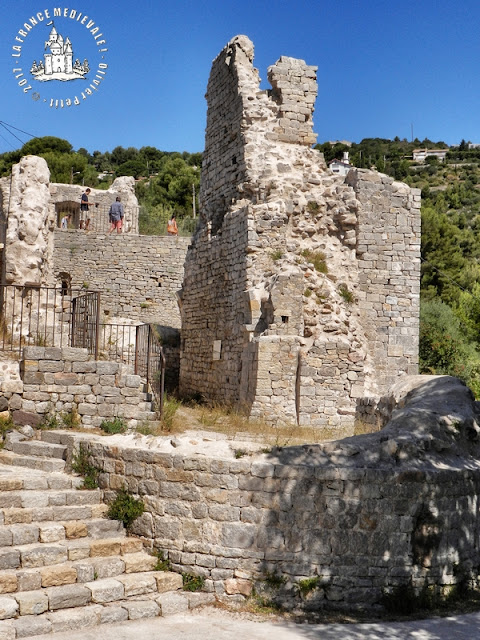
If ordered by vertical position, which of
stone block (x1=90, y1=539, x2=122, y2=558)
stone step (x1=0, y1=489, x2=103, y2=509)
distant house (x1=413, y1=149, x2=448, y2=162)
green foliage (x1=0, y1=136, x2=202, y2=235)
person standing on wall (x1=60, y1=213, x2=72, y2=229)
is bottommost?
stone block (x1=90, y1=539, x2=122, y2=558)

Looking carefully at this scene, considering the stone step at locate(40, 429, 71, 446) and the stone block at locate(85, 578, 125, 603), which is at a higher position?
the stone step at locate(40, 429, 71, 446)

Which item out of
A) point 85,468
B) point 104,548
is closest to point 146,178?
point 85,468

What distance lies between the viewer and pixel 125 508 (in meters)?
6.77

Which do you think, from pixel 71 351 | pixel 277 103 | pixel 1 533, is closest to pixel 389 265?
pixel 277 103

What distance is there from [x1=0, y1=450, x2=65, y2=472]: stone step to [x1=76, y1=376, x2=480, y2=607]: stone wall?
5.08 ft

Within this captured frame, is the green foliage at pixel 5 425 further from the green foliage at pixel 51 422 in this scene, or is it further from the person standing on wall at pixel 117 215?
the person standing on wall at pixel 117 215

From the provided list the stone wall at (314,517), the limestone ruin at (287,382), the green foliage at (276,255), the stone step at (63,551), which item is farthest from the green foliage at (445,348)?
the stone step at (63,551)

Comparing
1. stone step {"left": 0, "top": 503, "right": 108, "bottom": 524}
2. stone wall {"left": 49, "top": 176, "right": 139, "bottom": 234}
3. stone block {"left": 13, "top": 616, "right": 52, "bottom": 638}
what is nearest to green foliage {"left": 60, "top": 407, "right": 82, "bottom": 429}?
stone step {"left": 0, "top": 503, "right": 108, "bottom": 524}

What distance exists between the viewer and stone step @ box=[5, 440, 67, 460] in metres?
8.41

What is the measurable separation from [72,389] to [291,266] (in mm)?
5642

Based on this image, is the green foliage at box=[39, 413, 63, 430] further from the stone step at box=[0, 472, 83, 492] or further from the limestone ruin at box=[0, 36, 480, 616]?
the stone step at box=[0, 472, 83, 492]

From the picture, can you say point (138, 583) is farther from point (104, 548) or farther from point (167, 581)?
point (104, 548)

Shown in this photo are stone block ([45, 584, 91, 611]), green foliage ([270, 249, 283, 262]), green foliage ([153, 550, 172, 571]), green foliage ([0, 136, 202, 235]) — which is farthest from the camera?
green foliage ([0, 136, 202, 235])

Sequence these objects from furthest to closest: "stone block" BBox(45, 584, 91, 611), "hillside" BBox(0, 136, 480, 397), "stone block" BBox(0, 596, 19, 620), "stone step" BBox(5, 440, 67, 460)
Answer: "hillside" BBox(0, 136, 480, 397) < "stone step" BBox(5, 440, 67, 460) < "stone block" BBox(45, 584, 91, 611) < "stone block" BBox(0, 596, 19, 620)
